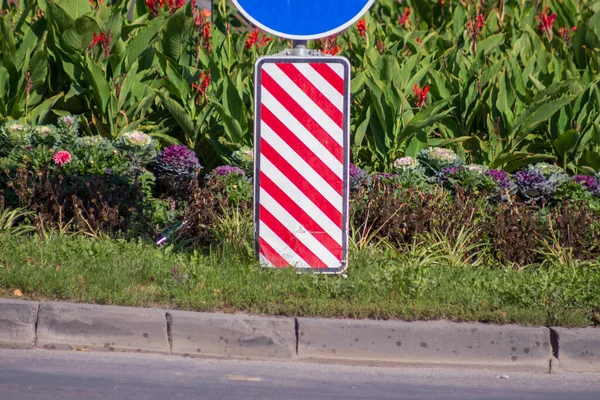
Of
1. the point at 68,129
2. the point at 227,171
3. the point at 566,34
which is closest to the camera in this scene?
the point at 227,171

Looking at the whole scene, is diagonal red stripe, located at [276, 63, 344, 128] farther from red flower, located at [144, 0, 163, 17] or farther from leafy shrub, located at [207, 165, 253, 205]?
red flower, located at [144, 0, 163, 17]

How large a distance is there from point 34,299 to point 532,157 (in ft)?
14.2

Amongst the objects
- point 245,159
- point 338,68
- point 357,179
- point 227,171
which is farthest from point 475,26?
point 338,68

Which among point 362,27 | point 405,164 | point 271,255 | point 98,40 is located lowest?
point 271,255

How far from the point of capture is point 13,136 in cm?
771

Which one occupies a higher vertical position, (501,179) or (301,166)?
(501,179)

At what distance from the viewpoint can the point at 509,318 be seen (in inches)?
213

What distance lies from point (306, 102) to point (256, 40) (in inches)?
116

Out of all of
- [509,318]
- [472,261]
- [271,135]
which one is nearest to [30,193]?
[271,135]

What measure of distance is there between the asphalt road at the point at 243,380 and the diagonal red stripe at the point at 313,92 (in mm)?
1542

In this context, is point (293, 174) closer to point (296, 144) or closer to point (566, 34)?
point (296, 144)

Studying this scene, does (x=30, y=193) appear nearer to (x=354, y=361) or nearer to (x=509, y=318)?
(x=354, y=361)

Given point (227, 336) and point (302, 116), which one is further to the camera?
point (302, 116)

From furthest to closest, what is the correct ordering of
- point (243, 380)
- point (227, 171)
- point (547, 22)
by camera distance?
point (547, 22) → point (227, 171) → point (243, 380)
